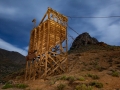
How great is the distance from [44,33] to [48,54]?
11.1 ft

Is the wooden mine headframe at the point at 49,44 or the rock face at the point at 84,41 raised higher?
the rock face at the point at 84,41

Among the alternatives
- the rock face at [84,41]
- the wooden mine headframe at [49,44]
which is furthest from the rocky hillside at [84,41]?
the wooden mine headframe at [49,44]

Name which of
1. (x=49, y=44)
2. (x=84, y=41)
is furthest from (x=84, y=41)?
(x=49, y=44)

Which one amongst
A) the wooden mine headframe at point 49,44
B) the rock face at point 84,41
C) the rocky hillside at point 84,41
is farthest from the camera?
the rock face at point 84,41

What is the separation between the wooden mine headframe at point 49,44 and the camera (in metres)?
19.2

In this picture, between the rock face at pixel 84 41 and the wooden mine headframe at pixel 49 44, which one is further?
the rock face at pixel 84 41

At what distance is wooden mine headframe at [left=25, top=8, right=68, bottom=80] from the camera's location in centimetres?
1920

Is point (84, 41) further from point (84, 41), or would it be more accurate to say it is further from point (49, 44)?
point (49, 44)

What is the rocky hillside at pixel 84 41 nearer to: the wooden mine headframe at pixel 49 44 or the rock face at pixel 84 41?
the rock face at pixel 84 41

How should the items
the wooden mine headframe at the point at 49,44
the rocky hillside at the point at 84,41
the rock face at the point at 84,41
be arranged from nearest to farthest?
1. the wooden mine headframe at the point at 49,44
2. the rocky hillside at the point at 84,41
3. the rock face at the point at 84,41

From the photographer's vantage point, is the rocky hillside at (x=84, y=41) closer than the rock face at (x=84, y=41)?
Yes

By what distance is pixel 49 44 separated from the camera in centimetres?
1945

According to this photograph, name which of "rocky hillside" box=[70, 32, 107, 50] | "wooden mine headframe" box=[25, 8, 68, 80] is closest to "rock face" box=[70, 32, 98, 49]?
"rocky hillside" box=[70, 32, 107, 50]

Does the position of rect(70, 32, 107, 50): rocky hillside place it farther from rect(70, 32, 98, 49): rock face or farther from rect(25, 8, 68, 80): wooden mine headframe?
rect(25, 8, 68, 80): wooden mine headframe
